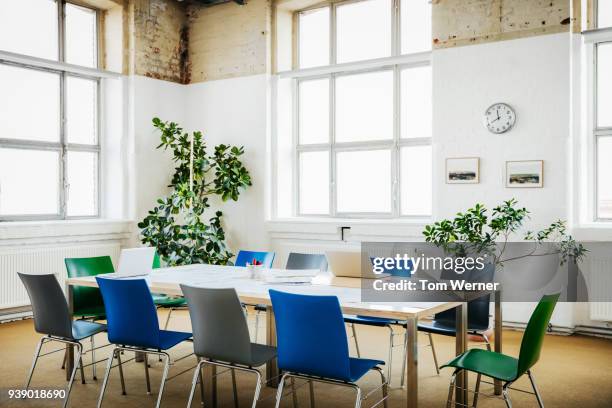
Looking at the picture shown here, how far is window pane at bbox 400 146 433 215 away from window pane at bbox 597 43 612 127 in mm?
1868

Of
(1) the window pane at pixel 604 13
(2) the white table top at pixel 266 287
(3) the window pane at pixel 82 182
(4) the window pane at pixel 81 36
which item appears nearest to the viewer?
(2) the white table top at pixel 266 287

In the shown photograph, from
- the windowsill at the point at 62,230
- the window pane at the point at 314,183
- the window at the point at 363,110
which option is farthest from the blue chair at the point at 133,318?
the window pane at the point at 314,183

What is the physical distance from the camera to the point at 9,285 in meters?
6.82

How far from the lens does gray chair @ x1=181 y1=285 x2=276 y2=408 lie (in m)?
3.33

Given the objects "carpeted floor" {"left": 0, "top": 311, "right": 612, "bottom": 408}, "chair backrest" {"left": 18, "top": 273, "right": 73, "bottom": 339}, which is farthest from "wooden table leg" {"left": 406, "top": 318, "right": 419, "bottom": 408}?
"chair backrest" {"left": 18, "top": 273, "right": 73, "bottom": 339}

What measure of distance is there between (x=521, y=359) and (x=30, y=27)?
6689mm

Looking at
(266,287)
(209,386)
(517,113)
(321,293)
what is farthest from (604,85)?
(209,386)

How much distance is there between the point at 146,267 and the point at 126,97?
13.1ft

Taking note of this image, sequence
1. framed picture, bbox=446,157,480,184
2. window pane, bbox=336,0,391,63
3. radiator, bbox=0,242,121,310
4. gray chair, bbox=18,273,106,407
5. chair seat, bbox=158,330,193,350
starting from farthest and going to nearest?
window pane, bbox=336,0,391,63, radiator, bbox=0,242,121,310, framed picture, bbox=446,157,480,184, gray chair, bbox=18,273,106,407, chair seat, bbox=158,330,193,350

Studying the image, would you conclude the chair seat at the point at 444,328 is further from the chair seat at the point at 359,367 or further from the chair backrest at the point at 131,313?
the chair backrest at the point at 131,313

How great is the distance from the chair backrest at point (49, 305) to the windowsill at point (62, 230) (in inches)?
119

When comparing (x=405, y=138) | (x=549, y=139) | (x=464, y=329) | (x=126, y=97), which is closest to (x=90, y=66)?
(x=126, y=97)

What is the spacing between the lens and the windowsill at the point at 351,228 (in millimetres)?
6977

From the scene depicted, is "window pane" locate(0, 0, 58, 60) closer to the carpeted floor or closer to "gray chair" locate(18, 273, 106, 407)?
the carpeted floor
